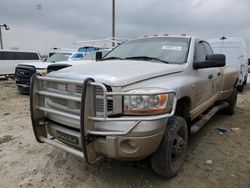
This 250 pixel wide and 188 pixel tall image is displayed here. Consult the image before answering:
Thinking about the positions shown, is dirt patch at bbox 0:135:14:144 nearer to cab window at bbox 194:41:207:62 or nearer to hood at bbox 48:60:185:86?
hood at bbox 48:60:185:86

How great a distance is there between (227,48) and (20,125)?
9.15 meters

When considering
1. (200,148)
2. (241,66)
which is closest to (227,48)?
(241,66)

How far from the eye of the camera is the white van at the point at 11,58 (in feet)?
52.2

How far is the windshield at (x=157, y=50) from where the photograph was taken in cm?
359

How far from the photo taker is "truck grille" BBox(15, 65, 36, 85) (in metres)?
9.16

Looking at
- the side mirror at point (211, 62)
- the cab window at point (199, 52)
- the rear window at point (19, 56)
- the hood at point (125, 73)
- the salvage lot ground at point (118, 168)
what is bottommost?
the salvage lot ground at point (118, 168)

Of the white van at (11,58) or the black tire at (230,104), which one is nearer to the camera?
the black tire at (230,104)

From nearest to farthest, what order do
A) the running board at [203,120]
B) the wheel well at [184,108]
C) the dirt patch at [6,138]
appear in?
the wheel well at [184,108] → the running board at [203,120] → the dirt patch at [6,138]

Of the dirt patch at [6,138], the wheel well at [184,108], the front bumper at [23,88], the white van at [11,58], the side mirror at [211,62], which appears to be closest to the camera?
the wheel well at [184,108]

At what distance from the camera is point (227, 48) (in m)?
10.6

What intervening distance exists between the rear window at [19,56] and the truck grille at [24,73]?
7.67 meters

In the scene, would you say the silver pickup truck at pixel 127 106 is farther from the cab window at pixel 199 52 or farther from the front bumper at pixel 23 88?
the front bumper at pixel 23 88

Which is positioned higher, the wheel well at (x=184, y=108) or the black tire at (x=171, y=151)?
the wheel well at (x=184, y=108)

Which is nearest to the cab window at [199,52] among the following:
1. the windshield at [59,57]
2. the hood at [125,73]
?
the hood at [125,73]
